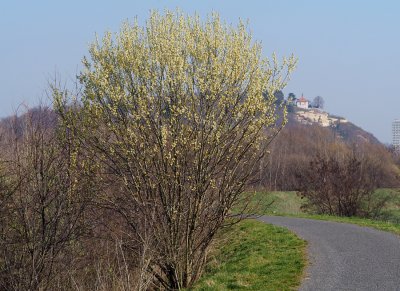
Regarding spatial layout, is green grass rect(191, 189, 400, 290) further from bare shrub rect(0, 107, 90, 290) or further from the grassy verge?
bare shrub rect(0, 107, 90, 290)

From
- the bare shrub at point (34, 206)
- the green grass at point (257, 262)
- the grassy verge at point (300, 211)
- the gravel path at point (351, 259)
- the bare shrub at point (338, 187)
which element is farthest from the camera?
the bare shrub at point (338, 187)

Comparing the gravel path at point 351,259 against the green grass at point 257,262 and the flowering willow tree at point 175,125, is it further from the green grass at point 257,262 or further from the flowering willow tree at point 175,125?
the flowering willow tree at point 175,125

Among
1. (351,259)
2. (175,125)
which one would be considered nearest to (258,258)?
(351,259)

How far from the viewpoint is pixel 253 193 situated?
14125 millimetres

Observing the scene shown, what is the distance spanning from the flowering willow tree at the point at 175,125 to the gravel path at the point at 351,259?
9.17ft

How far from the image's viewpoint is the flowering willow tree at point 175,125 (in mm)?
12648

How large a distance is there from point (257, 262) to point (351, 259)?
7.48 ft

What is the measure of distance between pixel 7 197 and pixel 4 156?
1632mm

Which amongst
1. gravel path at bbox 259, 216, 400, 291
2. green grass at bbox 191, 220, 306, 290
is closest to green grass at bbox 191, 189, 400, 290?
green grass at bbox 191, 220, 306, 290

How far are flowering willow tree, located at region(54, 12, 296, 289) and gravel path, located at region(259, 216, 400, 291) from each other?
2.79 metres

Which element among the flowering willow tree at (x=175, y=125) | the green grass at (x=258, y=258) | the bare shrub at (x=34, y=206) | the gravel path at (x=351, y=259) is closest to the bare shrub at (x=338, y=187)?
the green grass at (x=258, y=258)

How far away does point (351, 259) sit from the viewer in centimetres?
1294

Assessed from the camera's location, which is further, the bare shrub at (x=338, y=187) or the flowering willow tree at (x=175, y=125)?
the bare shrub at (x=338, y=187)

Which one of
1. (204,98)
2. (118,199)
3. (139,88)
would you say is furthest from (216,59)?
(118,199)
